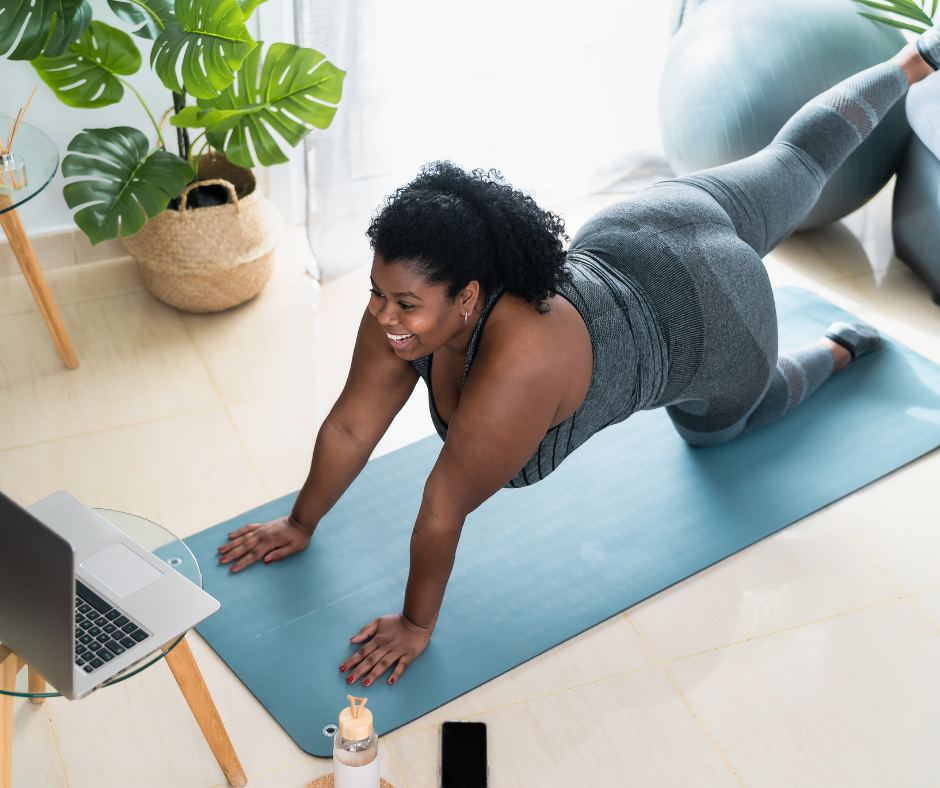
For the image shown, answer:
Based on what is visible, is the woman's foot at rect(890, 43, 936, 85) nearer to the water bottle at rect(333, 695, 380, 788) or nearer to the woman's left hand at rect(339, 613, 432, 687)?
the woman's left hand at rect(339, 613, 432, 687)

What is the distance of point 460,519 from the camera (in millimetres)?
1728

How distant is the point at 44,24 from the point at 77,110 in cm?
62

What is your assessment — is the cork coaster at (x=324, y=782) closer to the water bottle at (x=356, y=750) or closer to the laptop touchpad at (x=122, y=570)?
the water bottle at (x=356, y=750)

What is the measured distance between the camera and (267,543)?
2076 millimetres

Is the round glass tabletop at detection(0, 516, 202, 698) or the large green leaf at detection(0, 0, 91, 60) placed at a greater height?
the large green leaf at detection(0, 0, 91, 60)

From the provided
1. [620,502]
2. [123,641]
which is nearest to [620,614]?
[620,502]

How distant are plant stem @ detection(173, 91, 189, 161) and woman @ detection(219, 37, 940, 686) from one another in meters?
1.02

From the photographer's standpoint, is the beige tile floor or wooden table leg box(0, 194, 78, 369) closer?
the beige tile floor

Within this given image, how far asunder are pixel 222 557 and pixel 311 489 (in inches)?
9.7

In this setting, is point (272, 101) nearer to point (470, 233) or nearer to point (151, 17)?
point (151, 17)

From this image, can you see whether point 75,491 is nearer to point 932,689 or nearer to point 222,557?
point 222,557

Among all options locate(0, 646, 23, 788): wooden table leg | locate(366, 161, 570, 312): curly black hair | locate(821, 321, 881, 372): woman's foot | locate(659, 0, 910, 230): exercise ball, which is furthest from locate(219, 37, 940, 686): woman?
locate(0, 646, 23, 788): wooden table leg

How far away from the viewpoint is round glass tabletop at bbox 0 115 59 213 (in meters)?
2.11

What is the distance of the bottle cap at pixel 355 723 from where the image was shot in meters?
1.45
